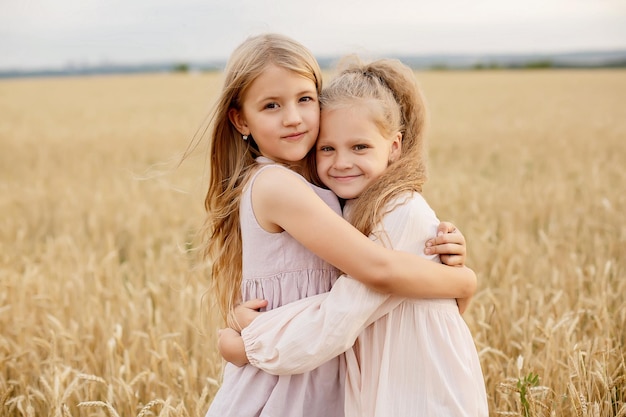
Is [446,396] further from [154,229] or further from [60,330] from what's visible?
[154,229]

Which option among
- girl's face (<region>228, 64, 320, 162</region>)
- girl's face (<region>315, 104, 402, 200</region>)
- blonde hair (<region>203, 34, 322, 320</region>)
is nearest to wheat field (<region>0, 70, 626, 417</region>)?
blonde hair (<region>203, 34, 322, 320</region>)

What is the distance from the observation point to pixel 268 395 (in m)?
2.17

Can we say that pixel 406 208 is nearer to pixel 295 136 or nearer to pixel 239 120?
pixel 295 136

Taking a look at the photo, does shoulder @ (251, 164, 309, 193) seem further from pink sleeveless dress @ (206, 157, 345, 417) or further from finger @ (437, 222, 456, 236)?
finger @ (437, 222, 456, 236)

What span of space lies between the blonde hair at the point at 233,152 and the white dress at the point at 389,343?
35 cm

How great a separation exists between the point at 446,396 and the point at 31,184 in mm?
7175

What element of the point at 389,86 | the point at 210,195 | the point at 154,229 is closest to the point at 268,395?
the point at 210,195

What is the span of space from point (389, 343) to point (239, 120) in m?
0.90

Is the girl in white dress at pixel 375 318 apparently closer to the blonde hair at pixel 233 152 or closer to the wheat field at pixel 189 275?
the blonde hair at pixel 233 152

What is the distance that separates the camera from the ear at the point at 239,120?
2.32 metres

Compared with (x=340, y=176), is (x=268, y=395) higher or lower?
lower

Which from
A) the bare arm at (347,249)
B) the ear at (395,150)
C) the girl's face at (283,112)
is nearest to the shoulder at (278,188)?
the bare arm at (347,249)

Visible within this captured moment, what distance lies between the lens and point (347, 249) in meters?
1.98

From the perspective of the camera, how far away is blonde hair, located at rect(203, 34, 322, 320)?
2.20m
